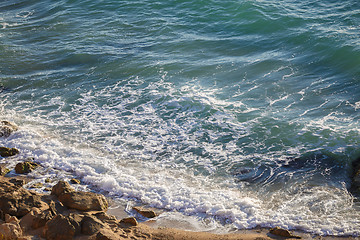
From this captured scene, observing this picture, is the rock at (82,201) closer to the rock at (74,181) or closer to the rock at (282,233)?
the rock at (74,181)

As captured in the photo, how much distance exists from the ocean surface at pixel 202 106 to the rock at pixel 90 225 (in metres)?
1.59

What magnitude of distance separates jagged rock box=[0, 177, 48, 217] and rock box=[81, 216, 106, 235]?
3.73ft

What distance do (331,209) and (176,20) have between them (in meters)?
13.9

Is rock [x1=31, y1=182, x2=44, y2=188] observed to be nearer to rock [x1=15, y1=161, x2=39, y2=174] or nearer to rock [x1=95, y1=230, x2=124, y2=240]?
rock [x1=15, y1=161, x2=39, y2=174]

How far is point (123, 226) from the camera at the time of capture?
7.53 m

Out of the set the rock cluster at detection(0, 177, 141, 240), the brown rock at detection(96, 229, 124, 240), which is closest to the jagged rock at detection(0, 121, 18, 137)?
the rock cluster at detection(0, 177, 141, 240)

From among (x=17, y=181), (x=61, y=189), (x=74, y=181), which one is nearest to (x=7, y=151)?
(x=17, y=181)

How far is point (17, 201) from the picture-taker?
303 inches

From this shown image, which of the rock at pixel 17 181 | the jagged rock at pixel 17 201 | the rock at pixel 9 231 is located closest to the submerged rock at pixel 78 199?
the jagged rock at pixel 17 201

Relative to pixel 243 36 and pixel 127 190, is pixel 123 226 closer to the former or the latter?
pixel 127 190

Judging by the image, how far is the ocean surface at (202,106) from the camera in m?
8.84

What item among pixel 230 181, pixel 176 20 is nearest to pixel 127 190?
pixel 230 181

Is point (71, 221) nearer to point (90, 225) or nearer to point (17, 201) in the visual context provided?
point (90, 225)

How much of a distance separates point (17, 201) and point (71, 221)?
1340 millimetres
